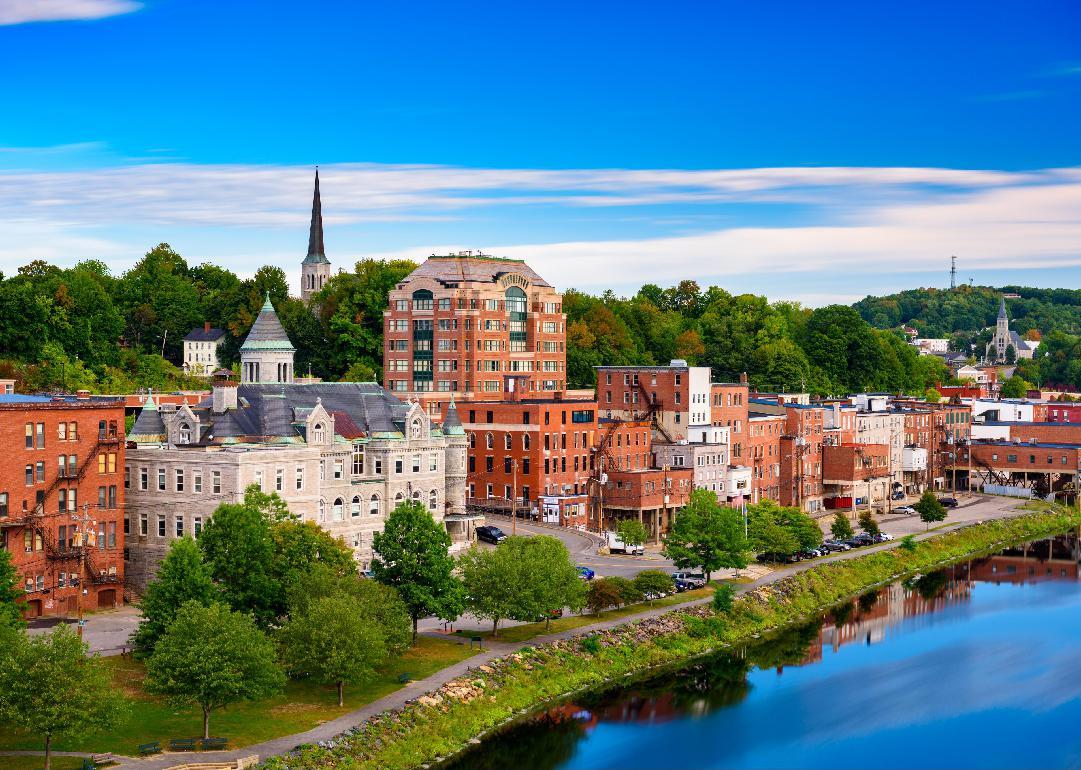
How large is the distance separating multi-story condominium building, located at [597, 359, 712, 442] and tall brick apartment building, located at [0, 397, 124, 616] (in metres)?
54.5

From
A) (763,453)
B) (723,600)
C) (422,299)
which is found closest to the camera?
(723,600)

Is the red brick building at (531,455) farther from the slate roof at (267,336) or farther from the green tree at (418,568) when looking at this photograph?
the green tree at (418,568)

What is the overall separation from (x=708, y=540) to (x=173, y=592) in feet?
126

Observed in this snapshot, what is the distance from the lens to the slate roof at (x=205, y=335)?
603ft

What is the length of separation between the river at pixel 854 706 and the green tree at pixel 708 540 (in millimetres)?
5905

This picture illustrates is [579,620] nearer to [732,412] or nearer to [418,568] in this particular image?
[418,568]

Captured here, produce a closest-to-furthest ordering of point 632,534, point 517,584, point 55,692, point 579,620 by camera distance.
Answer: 1. point 55,692
2. point 517,584
3. point 579,620
4. point 632,534

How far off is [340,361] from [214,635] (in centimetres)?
10819

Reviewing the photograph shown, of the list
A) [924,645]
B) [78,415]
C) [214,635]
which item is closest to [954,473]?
[924,645]

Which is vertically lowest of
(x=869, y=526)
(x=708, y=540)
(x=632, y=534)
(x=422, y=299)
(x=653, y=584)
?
(x=653, y=584)

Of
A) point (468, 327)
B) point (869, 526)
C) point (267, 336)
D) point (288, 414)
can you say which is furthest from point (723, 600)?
point (468, 327)

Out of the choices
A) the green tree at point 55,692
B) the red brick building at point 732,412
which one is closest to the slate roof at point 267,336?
the red brick building at point 732,412

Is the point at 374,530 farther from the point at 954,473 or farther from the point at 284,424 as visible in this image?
the point at 954,473

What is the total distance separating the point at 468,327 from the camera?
493 feet
